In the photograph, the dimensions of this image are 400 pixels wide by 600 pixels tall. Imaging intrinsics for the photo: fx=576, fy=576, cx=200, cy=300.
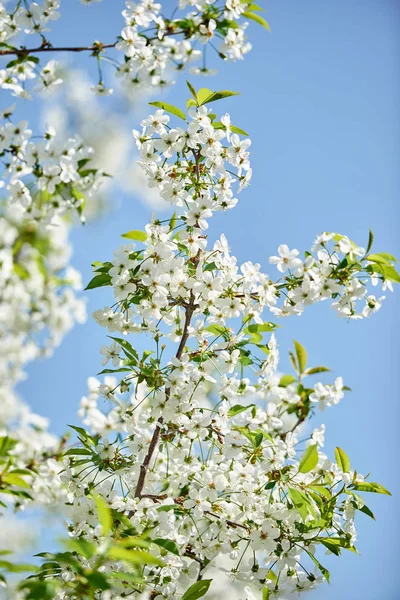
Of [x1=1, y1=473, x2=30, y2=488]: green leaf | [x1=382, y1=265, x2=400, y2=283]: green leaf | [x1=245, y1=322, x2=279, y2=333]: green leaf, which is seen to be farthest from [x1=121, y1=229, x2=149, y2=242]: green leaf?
[x1=1, y1=473, x2=30, y2=488]: green leaf

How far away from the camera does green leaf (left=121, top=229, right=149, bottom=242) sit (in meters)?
2.22

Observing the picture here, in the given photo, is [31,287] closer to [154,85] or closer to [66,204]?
[66,204]

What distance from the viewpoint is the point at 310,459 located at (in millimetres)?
1712

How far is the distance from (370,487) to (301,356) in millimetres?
787

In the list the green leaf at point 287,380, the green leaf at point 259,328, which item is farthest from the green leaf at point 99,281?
the green leaf at point 287,380

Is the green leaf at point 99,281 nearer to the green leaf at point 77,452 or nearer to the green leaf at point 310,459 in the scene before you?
the green leaf at point 77,452

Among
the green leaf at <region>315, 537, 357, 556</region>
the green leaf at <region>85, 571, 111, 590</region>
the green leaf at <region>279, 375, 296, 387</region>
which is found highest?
the green leaf at <region>279, 375, 296, 387</region>

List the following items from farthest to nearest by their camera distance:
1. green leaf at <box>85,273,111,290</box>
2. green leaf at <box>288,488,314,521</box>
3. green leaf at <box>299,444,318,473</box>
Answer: green leaf at <box>85,273,111,290</box>, green leaf at <box>288,488,314,521</box>, green leaf at <box>299,444,318,473</box>

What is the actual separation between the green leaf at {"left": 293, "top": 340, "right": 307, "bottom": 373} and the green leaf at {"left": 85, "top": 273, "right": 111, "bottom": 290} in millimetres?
898

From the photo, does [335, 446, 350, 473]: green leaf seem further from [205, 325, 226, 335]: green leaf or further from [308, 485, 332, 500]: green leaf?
[205, 325, 226, 335]: green leaf

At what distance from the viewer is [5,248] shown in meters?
1.53

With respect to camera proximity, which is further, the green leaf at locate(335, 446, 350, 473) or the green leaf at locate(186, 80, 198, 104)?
the green leaf at locate(186, 80, 198, 104)

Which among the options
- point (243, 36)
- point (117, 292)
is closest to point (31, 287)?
point (117, 292)

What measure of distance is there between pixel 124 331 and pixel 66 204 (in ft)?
2.17
